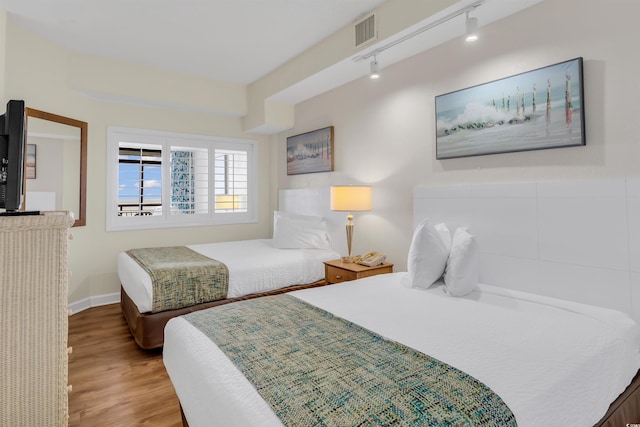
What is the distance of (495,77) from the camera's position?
2.40 m

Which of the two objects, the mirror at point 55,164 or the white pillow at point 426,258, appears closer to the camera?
the white pillow at point 426,258

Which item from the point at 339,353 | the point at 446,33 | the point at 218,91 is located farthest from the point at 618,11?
the point at 218,91

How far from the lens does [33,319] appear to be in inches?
47.1

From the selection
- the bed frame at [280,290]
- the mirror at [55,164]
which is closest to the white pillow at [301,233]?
the bed frame at [280,290]

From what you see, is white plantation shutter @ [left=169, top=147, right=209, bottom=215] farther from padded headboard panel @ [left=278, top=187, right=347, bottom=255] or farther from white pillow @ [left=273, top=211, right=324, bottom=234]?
white pillow @ [left=273, top=211, right=324, bottom=234]

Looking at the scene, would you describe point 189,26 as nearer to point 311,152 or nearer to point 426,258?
point 311,152

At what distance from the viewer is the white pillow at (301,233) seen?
3.84 metres

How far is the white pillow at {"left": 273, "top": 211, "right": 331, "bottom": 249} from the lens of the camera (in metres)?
3.84

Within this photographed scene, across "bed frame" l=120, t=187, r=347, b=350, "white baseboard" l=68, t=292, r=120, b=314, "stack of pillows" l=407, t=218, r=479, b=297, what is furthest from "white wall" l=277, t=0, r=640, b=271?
"white baseboard" l=68, t=292, r=120, b=314

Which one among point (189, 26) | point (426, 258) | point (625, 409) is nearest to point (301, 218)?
point (426, 258)

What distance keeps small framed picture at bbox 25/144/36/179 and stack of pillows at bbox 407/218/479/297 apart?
11.6ft

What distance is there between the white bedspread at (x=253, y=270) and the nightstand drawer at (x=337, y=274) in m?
0.23

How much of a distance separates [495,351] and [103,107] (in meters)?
4.50

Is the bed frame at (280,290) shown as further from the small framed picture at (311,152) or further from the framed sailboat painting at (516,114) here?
the framed sailboat painting at (516,114)
